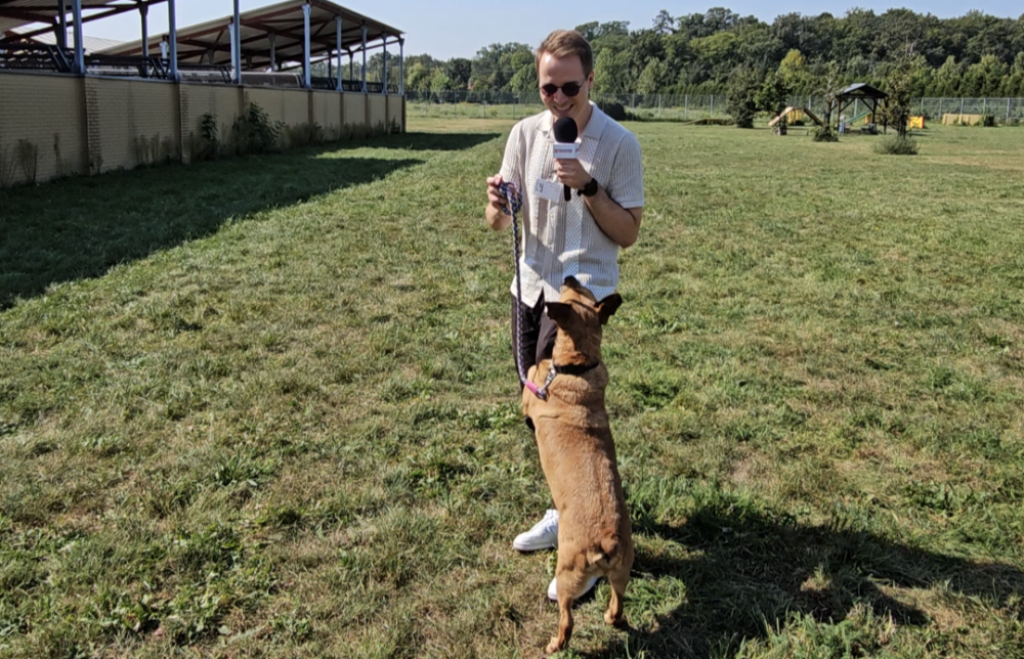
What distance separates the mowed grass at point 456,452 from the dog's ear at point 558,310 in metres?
1.13

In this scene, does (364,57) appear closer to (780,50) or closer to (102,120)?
(102,120)

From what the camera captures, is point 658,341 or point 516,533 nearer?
point 516,533

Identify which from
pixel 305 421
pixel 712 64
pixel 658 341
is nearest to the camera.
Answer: pixel 305 421

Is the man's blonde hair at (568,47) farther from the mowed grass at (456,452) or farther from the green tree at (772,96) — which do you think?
the green tree at (772,96)

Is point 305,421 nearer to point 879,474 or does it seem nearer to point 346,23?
point 879,474

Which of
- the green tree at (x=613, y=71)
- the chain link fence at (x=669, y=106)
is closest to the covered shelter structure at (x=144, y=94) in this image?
the chain link fence at (x=669, y=106)

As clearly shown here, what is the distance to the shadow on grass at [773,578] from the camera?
8.48 ft

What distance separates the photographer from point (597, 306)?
7.85 ft

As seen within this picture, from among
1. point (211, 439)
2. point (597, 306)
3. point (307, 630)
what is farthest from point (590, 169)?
point (211, 439)

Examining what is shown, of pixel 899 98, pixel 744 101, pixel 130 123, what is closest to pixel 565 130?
pixel 130 123

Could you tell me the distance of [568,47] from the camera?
2.32 meters

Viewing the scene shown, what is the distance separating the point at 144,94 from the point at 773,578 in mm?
15938

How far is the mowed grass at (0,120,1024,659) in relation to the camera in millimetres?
2613

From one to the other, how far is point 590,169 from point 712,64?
443 ft
